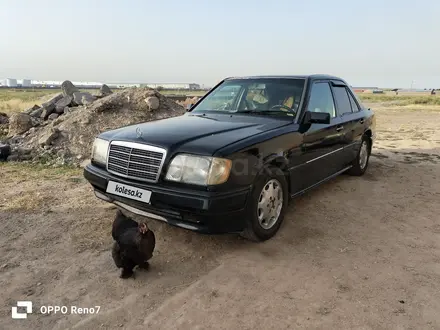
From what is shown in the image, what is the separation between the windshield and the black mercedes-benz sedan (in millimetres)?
13

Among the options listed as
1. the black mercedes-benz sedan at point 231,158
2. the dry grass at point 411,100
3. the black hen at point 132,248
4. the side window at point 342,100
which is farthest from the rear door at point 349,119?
the dry grass at point 411,100

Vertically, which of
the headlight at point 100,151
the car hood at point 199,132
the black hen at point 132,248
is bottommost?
the black hen at point 132,248

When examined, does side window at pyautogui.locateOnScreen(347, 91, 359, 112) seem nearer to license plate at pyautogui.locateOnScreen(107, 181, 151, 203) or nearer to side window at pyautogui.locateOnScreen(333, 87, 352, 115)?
side window at pyautogui.locateOnScreen(333, 87, 352, 115)

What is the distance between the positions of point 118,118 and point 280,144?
5.75 metres

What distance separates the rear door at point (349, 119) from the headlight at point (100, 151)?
3107mm

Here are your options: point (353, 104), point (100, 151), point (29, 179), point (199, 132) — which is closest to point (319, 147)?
point (199, 132)

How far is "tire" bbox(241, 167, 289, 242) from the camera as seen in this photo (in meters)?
3.12

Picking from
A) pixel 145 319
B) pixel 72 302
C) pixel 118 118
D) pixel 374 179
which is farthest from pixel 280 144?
pixel 118 118

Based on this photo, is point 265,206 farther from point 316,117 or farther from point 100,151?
point 100,151

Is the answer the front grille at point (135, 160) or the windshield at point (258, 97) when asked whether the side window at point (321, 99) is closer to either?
the windshield at point (258, 97)

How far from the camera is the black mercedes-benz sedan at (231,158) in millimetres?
2863

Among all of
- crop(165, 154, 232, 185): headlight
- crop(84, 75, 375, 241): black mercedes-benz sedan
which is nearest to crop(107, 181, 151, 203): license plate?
crop(84, 75, 375, 241): black mercedes-benz sedan

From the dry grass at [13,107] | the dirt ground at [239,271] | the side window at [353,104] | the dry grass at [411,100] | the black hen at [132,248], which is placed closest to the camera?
the dirt ground at [239,271]

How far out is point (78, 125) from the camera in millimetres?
8039
